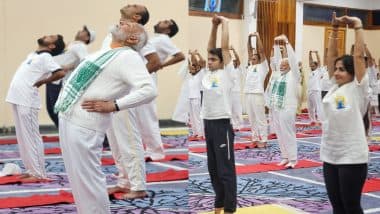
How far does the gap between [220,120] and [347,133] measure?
25.1 inches

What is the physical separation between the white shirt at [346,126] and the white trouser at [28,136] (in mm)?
1856

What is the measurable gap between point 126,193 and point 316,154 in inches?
90.5

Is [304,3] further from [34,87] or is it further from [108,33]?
[34,87]

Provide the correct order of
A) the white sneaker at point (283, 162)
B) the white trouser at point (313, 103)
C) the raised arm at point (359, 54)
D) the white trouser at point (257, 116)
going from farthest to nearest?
the white sneaker at point (283, 162) < the white trouser at point (313, 103) < the white trouser at point (257, 116) < the raised arm at point (359, 54)

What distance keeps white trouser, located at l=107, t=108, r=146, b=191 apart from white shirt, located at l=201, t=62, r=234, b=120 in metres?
0.61

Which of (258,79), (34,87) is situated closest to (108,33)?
(258,79)

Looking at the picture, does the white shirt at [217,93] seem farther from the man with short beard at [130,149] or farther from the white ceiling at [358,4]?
the white ceiling at [358,4]

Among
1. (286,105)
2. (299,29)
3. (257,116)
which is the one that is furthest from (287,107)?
(299,29)

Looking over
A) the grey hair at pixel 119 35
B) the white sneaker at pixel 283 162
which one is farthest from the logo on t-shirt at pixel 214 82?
the white sneaker at pixel 283 162

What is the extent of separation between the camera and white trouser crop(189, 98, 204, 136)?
275cm

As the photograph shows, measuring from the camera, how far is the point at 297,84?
391cm

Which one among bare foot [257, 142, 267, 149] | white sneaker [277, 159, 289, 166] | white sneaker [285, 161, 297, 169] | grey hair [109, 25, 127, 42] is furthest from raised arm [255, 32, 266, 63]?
white sneaker [285, 161, 297, 169]

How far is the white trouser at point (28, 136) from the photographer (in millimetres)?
3631

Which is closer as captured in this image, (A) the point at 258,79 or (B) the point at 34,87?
(A) the point at 258,79
